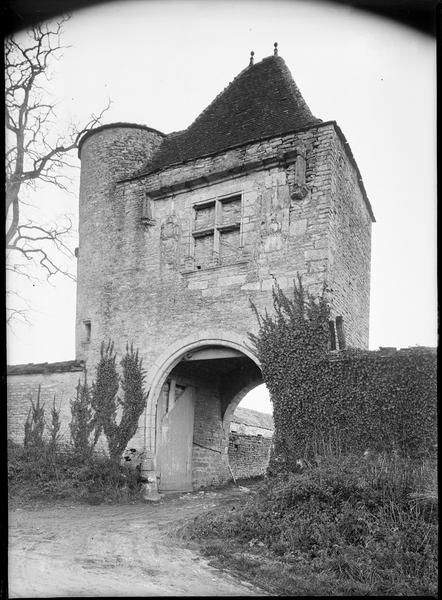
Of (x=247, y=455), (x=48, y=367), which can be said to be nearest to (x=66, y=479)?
(x=48, y=367)

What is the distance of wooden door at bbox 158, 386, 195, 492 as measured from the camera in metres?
11.0

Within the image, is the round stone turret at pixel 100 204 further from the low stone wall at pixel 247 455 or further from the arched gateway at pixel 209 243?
the low stone wall at pixel 247 455

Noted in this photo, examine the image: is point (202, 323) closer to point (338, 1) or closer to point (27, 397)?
point (27, 397)

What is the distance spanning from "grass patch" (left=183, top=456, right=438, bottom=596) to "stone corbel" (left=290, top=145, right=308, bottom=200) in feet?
15.8

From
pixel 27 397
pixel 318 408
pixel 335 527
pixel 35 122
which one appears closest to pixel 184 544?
pixel 335 527

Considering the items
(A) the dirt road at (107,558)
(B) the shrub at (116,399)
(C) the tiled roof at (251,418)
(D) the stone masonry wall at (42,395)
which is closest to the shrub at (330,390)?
(A) the dirt road at (107,558)

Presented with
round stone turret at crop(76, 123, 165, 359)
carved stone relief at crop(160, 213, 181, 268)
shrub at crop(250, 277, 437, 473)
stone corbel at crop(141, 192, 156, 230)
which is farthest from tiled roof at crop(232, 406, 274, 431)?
shrub at crop(250, 277, 437, 473)

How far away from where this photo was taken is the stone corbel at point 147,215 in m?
11.5

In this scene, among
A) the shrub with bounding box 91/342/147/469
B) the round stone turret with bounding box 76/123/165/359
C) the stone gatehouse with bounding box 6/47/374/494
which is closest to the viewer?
the stone gatehouse with bounding box 6/47/374/494

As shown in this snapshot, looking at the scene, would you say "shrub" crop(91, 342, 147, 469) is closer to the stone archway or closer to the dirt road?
the stone archway

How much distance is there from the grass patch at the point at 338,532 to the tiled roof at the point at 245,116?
654 centimetres

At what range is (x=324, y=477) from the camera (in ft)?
22.6

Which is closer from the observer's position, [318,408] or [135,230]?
[318,408]

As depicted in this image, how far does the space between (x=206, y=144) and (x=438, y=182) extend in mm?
8197
